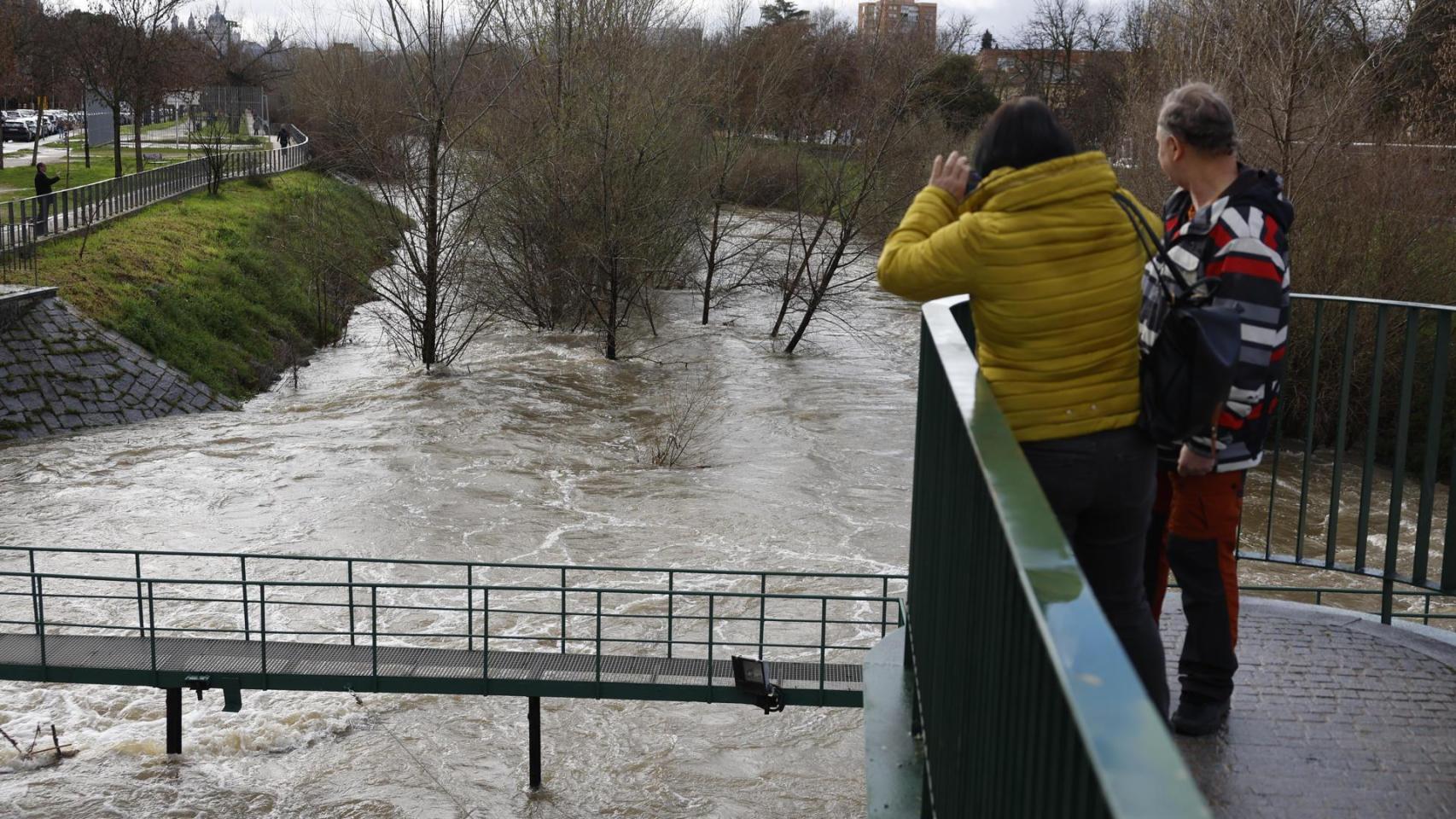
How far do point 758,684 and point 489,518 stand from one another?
9.88m

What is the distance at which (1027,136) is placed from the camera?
3.06 m

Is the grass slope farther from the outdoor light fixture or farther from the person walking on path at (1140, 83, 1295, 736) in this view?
the person walking on path at (1140, 83, 1295, 736)

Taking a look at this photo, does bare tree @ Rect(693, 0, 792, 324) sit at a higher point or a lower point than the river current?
higher

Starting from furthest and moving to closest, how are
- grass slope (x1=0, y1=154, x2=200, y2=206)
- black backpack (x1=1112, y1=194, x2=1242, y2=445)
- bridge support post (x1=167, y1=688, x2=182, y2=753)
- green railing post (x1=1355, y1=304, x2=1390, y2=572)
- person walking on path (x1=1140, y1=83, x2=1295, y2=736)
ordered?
grass slope (x1=0, y1=154, x2=200, y2=206), bridge support post (x1=167, y1=688, x2=182, y2=753), green railing post (x1=1355, y1=304, x2=1390, y2=572), person walking on path (x1=1140, y1=83, x2=1295, y2=736), black backpack (x1=1112, y1=194, x2=1242, y2=445)

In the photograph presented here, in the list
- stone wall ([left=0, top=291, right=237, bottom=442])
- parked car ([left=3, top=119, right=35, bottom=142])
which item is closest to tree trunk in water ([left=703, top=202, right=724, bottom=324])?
stone wall ([left=0, top=291, right=237, bottom=442])

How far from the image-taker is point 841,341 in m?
36.5

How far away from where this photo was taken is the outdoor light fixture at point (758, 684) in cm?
1170

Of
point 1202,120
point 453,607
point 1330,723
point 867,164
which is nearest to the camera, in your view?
point 1202,120

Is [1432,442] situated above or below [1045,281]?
below

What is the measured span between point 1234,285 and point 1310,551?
17.7m

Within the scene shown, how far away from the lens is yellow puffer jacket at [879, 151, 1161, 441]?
3.03 metres

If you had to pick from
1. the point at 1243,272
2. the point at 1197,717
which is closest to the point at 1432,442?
the point at 1197,717

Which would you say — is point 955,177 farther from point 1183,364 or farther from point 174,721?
point 174,721

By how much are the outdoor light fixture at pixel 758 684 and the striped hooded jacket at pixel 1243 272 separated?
8455 mm
